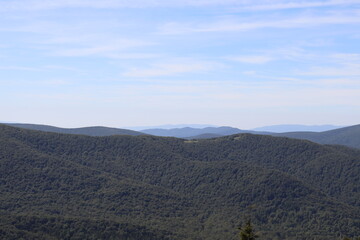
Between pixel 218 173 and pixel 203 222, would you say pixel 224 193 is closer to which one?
pixel 218 173

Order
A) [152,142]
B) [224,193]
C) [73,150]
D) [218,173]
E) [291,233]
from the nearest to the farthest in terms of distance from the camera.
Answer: [291,233] → [224,193] → [218,173] → [73,150] → [152,142]

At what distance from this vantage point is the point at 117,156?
510ft

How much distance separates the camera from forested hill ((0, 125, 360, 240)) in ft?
318

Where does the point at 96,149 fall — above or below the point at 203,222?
above

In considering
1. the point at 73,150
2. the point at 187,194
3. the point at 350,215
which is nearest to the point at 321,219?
the point at 350,215

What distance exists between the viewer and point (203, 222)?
4424 inches

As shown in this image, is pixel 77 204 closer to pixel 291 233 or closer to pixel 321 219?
pixel 291 233

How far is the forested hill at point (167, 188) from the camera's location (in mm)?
97062

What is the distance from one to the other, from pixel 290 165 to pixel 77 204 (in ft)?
280

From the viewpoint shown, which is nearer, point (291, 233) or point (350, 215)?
point (291, 233)

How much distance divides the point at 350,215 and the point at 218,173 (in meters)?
41.8

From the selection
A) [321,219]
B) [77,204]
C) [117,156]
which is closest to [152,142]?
[117,156]

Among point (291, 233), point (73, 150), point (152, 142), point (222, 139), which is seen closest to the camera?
point (291, 233)

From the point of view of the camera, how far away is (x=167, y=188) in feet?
455
